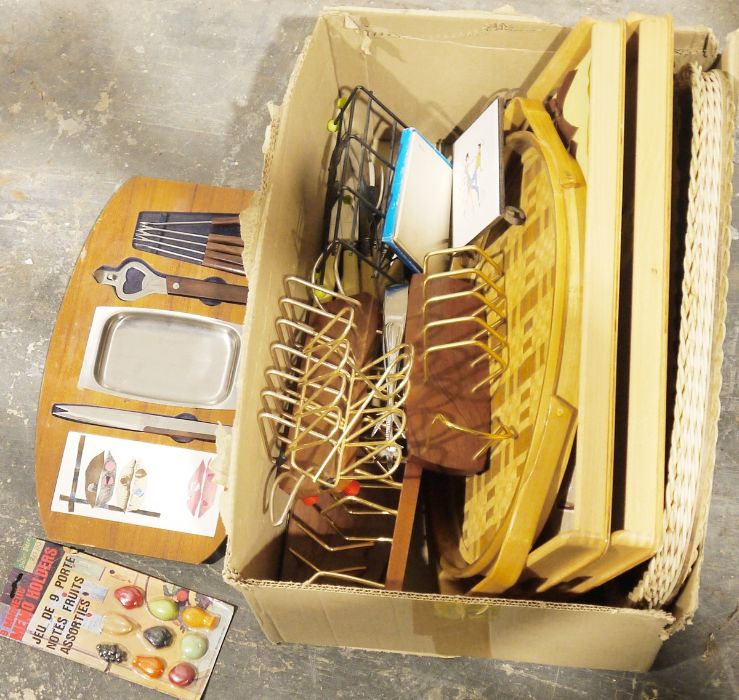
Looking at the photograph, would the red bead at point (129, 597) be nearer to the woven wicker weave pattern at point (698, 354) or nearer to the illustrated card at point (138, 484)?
the illustrated card at point (138, 484)

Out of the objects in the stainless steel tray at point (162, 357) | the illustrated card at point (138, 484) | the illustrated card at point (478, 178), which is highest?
the illustrated card at point (478, 178)

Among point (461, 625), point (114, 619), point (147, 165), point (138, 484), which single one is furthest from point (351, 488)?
point (147, 165)

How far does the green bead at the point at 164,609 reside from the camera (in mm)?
1031

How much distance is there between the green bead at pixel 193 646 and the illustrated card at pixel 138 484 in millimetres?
184

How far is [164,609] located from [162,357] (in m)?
0.42

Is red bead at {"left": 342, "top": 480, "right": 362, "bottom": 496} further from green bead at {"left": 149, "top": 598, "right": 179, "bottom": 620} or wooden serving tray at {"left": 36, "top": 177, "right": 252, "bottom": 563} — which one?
green bead at {"left": 149, "top": 598, "right": 179, "bottom": 620}

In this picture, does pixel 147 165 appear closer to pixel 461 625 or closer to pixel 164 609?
pixel 164 609

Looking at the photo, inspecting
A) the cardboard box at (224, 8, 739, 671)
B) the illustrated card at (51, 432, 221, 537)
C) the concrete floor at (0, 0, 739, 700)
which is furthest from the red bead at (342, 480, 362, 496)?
the concrete floor at (0, 0, 739, 700)

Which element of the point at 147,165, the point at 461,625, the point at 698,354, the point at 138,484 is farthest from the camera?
the point at 147,165

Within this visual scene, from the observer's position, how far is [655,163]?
2.06ft

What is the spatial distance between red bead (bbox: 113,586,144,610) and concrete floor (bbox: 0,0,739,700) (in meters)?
0.05

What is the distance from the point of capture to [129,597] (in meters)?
1.04

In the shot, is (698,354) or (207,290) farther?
(207,290)

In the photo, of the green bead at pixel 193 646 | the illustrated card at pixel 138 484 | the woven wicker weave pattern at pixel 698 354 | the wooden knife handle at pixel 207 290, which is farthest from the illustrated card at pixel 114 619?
the woven wicker weave pattern at pixel 698 354
